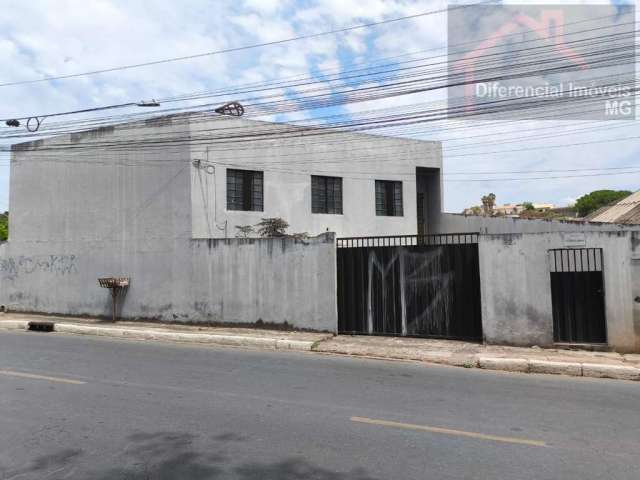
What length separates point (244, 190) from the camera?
15930 millimetres

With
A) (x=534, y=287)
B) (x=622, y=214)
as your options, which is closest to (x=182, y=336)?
(x=534, y=287)

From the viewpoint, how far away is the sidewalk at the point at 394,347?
8352 mm

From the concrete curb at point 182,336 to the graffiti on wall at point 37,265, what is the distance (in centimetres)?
233

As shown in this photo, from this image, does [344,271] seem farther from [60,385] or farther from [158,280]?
[60,385]

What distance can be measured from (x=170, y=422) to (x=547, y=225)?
16.0 m

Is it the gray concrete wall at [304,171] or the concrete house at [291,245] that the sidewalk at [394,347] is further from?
the gray concrete wall at [304,171]

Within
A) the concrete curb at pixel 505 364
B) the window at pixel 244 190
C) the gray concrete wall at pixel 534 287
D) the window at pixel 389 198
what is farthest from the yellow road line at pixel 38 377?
the window at pixel 389 198

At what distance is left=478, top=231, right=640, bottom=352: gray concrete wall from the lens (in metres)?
9.44

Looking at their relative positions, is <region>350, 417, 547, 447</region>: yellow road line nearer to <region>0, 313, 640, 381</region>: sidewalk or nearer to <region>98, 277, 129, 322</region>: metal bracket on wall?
<region>0, 313, 640, 381</region>: sidewalk

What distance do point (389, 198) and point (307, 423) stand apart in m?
14.7

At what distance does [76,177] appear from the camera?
16250mm

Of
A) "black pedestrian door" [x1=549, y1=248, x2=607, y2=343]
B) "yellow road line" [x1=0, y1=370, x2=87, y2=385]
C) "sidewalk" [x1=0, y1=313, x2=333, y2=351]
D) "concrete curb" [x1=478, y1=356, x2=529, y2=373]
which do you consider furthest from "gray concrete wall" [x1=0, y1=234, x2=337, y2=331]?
"yellow road line" [x1=0, y1=370, x2=87, y2=385]

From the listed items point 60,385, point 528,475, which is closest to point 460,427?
point 528,475

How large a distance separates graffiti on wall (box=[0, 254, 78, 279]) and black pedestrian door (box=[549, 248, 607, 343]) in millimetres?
13871
